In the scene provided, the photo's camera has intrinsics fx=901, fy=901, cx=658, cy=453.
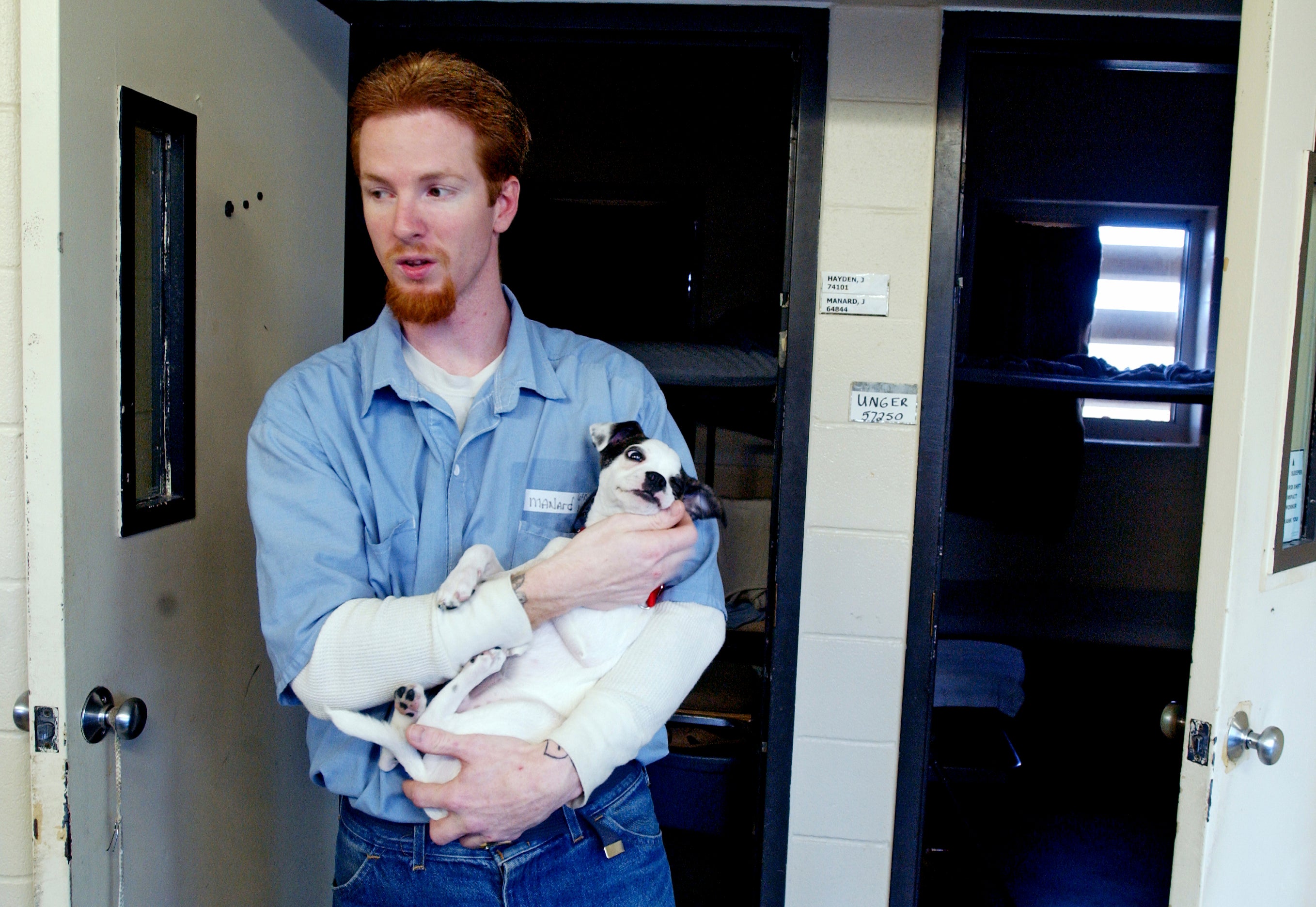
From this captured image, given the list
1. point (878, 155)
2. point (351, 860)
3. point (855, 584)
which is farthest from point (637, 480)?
point (878, 155)

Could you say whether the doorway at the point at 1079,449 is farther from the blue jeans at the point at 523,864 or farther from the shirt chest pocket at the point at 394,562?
the shirt chest pocket at the point at 394,562

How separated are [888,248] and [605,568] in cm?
95

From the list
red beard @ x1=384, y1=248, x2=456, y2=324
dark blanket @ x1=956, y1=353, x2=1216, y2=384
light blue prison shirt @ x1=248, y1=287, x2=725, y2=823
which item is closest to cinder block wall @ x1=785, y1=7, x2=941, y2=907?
light blue prison shirt @ x1=248, y1=287, x2=725, y2=823

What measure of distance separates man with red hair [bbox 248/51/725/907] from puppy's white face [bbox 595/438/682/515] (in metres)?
0.03

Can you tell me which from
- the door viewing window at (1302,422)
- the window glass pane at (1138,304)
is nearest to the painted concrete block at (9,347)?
the door viewing window at (1302,422)

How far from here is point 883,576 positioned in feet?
5.75

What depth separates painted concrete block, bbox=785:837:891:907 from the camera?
179cm

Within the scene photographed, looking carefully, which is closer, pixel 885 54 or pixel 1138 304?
pixel 885 54

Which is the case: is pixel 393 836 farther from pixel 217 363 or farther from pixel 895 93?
pixel 895 93

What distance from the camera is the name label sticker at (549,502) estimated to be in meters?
1.27

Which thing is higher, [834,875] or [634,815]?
[634,815]

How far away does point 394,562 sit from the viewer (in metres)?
1.25

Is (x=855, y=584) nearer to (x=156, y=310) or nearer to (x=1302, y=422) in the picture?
(x=1302, y=422)

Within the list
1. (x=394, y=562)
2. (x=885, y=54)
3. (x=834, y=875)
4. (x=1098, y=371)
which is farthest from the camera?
(x=1098, y=371)
